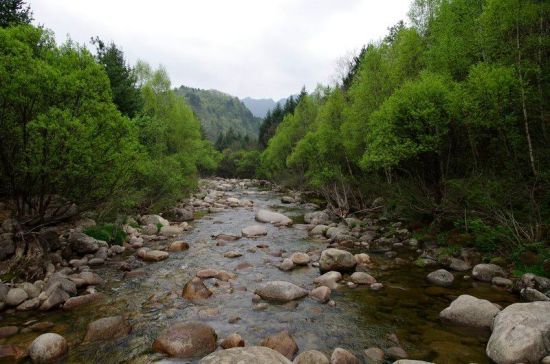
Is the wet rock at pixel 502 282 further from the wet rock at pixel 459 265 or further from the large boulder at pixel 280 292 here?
the large boulder at pixel 280 292

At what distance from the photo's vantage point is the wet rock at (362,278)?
13.5 metres

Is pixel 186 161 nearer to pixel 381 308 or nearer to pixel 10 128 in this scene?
pixel 10 128

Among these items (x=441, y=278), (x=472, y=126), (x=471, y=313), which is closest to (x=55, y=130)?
(x=471, y=313)

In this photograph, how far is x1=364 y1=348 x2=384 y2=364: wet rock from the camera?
807 cm

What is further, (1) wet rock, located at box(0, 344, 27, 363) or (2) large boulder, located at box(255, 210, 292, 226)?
(2) large boulder, located at box(255, 210, 292, 226)

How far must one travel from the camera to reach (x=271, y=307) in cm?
1139

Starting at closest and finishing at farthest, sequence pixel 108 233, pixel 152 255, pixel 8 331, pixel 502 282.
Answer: pixel 8 331 < pixel 502 282 < pixel 152 255 < pixel 108 233

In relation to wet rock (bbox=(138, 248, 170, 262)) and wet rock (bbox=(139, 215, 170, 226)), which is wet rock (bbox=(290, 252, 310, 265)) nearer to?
wet rock (bbox=(138, 248, 170, 262))

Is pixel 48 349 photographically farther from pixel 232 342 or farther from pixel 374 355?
pixel 374 355

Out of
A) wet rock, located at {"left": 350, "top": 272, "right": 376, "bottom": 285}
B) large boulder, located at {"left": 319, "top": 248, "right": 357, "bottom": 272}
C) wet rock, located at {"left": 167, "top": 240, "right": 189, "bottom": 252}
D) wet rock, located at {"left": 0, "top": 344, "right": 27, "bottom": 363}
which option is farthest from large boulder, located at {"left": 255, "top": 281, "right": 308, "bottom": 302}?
wet rock, located at {"left": 167, "top": 240, "right": 189, "bottom": 252}

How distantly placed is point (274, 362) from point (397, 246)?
46.0ft

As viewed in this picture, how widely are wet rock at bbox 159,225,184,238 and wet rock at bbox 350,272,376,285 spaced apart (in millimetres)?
13779

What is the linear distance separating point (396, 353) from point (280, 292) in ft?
15.4

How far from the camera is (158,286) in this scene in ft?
44.3
